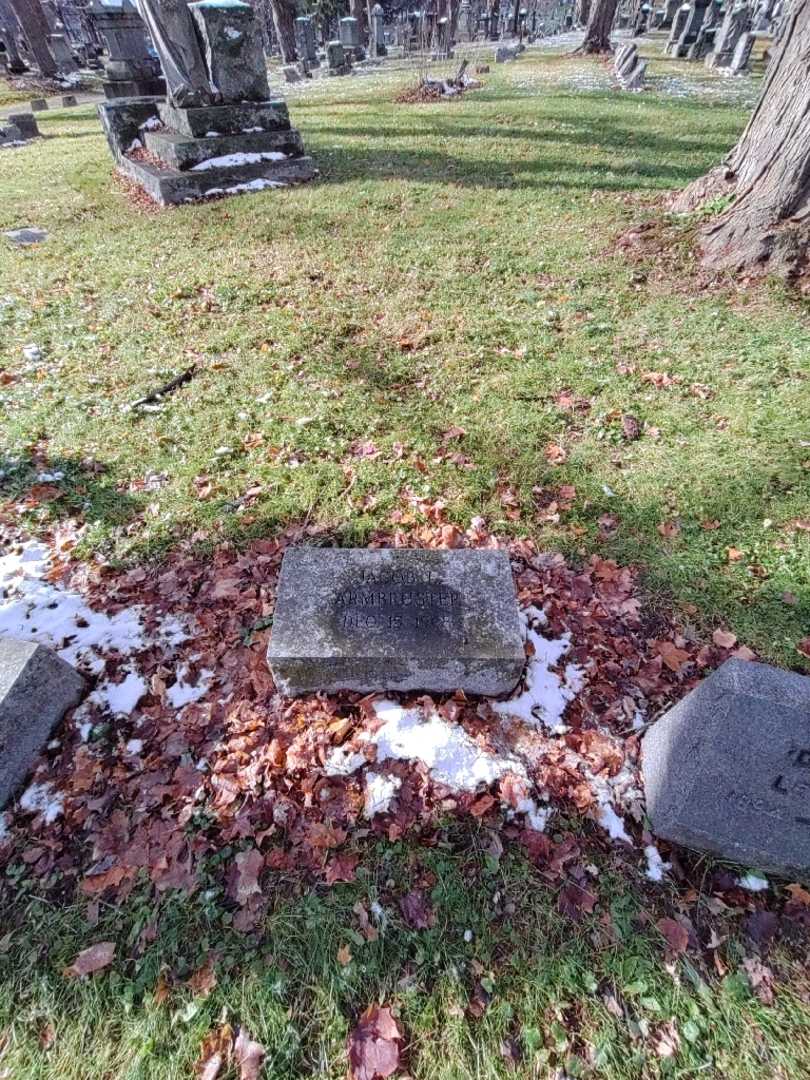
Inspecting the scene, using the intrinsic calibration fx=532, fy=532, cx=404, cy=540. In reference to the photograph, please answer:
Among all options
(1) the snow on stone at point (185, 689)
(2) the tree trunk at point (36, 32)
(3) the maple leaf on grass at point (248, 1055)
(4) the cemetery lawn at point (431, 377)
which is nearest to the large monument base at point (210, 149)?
(4) the cemetery lawn at point (431, 377)

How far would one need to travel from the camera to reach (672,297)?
20.3 feet

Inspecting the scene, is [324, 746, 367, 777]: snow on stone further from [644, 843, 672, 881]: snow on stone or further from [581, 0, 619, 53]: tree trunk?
[581, 0, 619, 53]: tree trunk

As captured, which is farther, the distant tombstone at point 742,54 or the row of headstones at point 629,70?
the distant tombstone at point 742,54

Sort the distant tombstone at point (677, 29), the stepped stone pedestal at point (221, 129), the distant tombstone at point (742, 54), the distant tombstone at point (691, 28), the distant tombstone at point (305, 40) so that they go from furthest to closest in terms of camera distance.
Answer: the distant tombstone at point (305, 40) → the distant tombstone at point (677, 29) → the distant tombstone at point (691, 28) → the distant tombstone at point (742, 54) → the stepped stone pedestal at point (221, 129)

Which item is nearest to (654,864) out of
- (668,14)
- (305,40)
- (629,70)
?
(629,70)

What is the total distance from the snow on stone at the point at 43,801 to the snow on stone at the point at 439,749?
159cm

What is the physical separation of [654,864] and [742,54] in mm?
25269

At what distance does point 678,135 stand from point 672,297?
8.14 meters

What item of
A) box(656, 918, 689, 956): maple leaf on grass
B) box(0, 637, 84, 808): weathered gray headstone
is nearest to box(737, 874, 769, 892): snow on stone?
box(656, 918, 689, 956): maple leaf on grass

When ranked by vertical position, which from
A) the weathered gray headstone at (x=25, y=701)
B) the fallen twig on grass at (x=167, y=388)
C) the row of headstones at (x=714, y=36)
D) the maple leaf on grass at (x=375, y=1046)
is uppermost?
the weathered gray headstone at (x=25, y=701)

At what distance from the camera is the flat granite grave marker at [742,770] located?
6.81ft

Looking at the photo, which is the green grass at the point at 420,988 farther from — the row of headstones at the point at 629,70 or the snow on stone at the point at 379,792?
the row of headstones at the point at 629,70

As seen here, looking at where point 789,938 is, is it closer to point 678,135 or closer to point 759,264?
point 759,264

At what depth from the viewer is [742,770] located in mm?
2170
